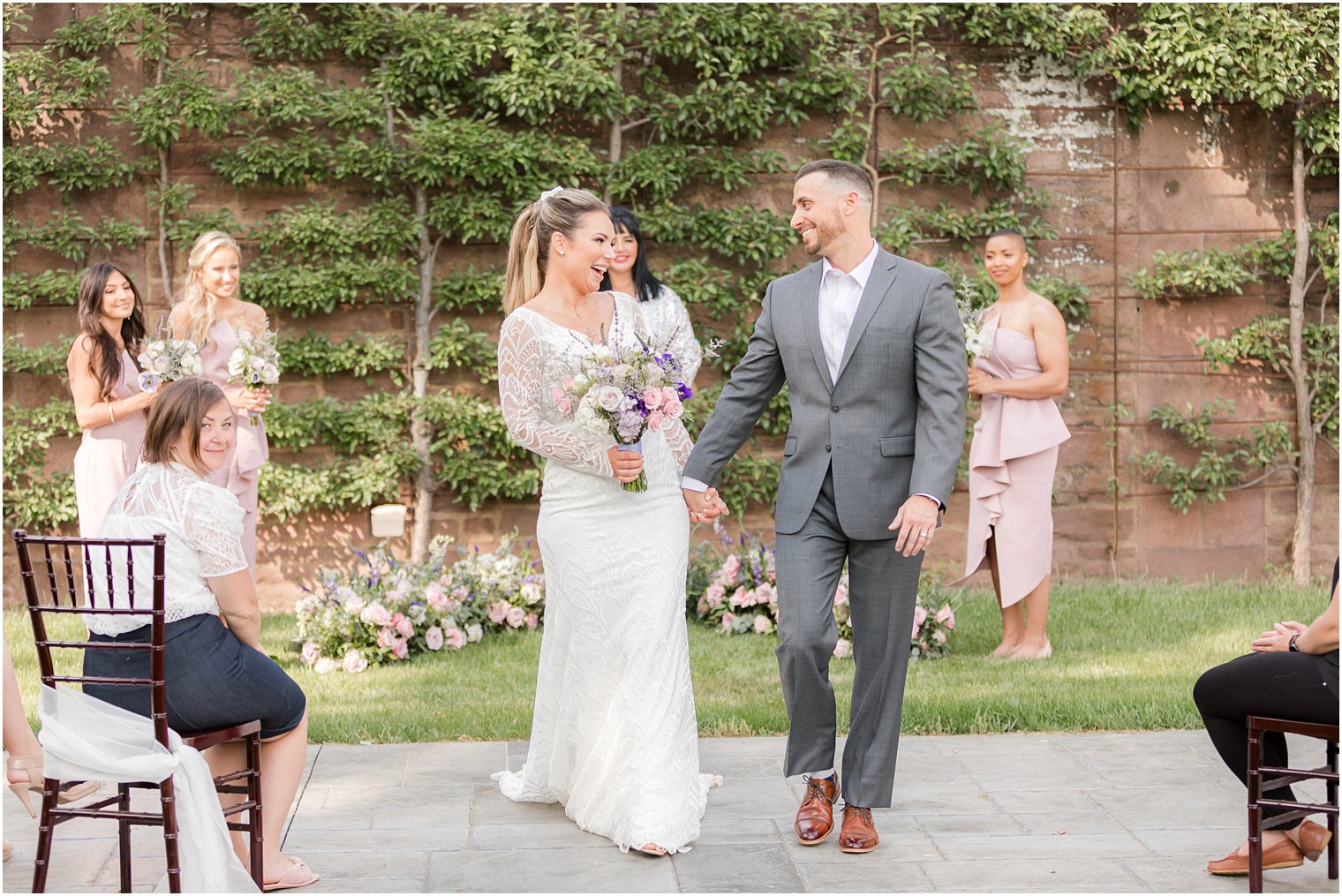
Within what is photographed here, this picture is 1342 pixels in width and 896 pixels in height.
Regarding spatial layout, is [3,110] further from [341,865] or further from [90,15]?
[341,865]

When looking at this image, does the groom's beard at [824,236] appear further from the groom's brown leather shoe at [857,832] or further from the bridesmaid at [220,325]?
the bridesmaid at [220,325]

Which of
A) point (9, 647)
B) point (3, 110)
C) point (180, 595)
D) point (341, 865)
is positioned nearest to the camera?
point (180, 595)

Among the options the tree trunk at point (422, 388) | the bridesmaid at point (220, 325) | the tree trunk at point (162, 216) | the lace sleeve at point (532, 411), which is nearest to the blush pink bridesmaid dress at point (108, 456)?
the bridesmaid at point (220, 325)

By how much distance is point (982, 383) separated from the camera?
6.80 m

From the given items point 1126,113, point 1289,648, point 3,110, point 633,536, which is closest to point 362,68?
point 3,110

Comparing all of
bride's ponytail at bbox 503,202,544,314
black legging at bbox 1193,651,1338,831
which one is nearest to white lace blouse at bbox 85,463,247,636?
bride's ponytail at bbox 503,202,544,314

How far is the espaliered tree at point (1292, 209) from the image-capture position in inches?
343

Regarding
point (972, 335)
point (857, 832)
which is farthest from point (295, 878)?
point (972, 335)

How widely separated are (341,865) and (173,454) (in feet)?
4.16

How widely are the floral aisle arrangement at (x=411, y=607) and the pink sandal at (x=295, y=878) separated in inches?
110

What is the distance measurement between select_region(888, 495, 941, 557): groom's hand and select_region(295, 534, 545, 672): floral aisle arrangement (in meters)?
3.45

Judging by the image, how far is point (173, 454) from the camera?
145 inches

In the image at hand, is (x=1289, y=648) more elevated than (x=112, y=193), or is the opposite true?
(x=112, y=193)

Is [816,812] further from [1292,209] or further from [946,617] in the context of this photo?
[1292,209]
